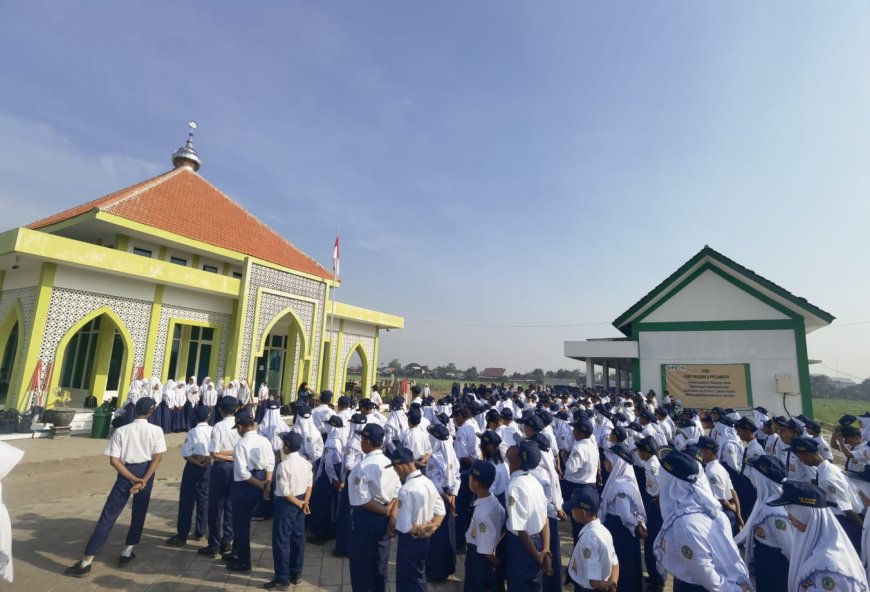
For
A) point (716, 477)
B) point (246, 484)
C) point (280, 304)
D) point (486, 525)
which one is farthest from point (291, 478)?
point (280, 304)

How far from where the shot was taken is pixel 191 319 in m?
14.9

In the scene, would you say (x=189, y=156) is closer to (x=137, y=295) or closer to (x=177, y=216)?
(x=177, y=216)

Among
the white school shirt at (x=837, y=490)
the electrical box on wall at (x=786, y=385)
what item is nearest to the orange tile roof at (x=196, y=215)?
the white school shirt at (x=837, y=490)

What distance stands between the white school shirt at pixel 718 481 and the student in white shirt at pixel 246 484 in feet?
16.0

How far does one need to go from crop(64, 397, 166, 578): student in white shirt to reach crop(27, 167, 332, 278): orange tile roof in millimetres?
10882

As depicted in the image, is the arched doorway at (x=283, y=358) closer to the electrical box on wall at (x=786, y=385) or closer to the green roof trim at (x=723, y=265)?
the green roof trim at (x=723, y=265)

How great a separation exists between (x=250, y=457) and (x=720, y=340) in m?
17.6

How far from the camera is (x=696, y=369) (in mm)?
16484

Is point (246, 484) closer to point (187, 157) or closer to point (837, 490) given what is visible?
Answer: point (837, 490)

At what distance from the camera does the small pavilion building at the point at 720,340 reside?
50.8ft

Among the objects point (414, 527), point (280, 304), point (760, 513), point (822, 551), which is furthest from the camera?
point (280, 304)

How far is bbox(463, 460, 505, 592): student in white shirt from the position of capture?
3510 millimetres

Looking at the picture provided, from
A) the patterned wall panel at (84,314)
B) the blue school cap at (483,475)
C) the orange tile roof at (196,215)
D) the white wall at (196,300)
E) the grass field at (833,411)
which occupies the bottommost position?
the grass field at (833,411)

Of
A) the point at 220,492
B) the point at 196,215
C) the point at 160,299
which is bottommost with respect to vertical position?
the point at 220,492
